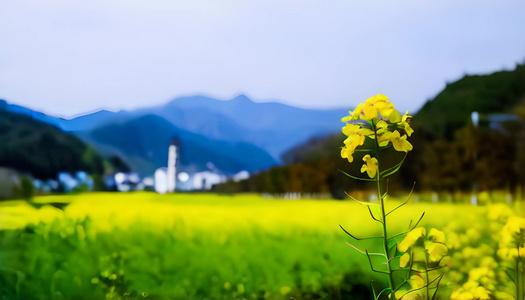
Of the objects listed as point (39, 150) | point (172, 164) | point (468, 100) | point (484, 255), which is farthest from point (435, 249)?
point (39, 150)

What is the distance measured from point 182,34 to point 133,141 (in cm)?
50

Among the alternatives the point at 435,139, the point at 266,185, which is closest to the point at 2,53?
the point at 266,185

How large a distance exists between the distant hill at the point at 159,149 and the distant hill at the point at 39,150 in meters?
0.07

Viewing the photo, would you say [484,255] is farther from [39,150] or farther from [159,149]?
[39,150]

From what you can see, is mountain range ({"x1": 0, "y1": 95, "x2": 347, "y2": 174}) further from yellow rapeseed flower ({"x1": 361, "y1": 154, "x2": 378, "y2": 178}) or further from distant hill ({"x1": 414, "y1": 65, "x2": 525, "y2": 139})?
yellow rapeseed flower ({"x1": 361, "y1": 154, "x2": 378, "y2": 178})

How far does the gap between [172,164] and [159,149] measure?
85 millimetres

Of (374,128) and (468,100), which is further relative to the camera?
(468,100)

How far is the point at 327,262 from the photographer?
2.14 m

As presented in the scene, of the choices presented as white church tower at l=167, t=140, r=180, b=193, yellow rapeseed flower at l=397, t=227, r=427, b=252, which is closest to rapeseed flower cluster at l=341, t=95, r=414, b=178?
yellow rapeseed flower at l=397, t=227, r=427, b=252

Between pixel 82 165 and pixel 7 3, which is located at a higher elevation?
pixel 7 3

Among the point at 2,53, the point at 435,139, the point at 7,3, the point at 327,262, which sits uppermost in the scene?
the point at 7,3

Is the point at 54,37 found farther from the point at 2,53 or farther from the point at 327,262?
the point at 327,262

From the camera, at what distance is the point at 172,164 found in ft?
7.61

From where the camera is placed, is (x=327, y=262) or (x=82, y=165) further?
(x=82, y=165)
